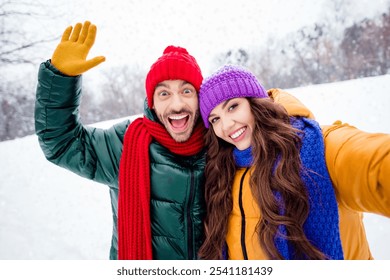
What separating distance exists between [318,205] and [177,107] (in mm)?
780

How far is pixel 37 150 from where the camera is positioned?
4.76m

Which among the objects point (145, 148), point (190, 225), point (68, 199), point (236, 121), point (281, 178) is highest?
point (236, 121)

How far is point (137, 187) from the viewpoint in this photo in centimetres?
129

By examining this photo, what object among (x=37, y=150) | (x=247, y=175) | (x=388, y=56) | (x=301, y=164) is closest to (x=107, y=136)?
(x=247, y=175)

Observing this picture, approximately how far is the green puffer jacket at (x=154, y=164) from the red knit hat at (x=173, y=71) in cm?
36

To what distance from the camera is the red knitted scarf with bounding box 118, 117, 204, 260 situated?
1269 mm

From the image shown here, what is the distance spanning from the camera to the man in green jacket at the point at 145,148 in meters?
1.23

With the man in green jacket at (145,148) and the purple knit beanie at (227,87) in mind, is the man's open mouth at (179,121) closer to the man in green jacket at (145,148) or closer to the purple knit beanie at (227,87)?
the man in green jacket at (145,148)

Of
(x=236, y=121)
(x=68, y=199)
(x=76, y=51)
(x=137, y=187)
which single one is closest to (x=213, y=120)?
(x=236, y=121)

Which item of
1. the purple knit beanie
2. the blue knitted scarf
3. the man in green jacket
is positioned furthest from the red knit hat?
the blue knitted scarf

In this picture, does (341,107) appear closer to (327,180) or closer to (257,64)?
(257,64)

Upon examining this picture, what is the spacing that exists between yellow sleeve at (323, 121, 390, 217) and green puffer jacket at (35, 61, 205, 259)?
613 mm

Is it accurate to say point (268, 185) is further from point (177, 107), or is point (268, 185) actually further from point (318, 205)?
A: point (177, 107)

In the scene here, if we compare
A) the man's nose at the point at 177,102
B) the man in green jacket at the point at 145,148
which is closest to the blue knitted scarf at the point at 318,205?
the man in green jacket at the point at 145,148
